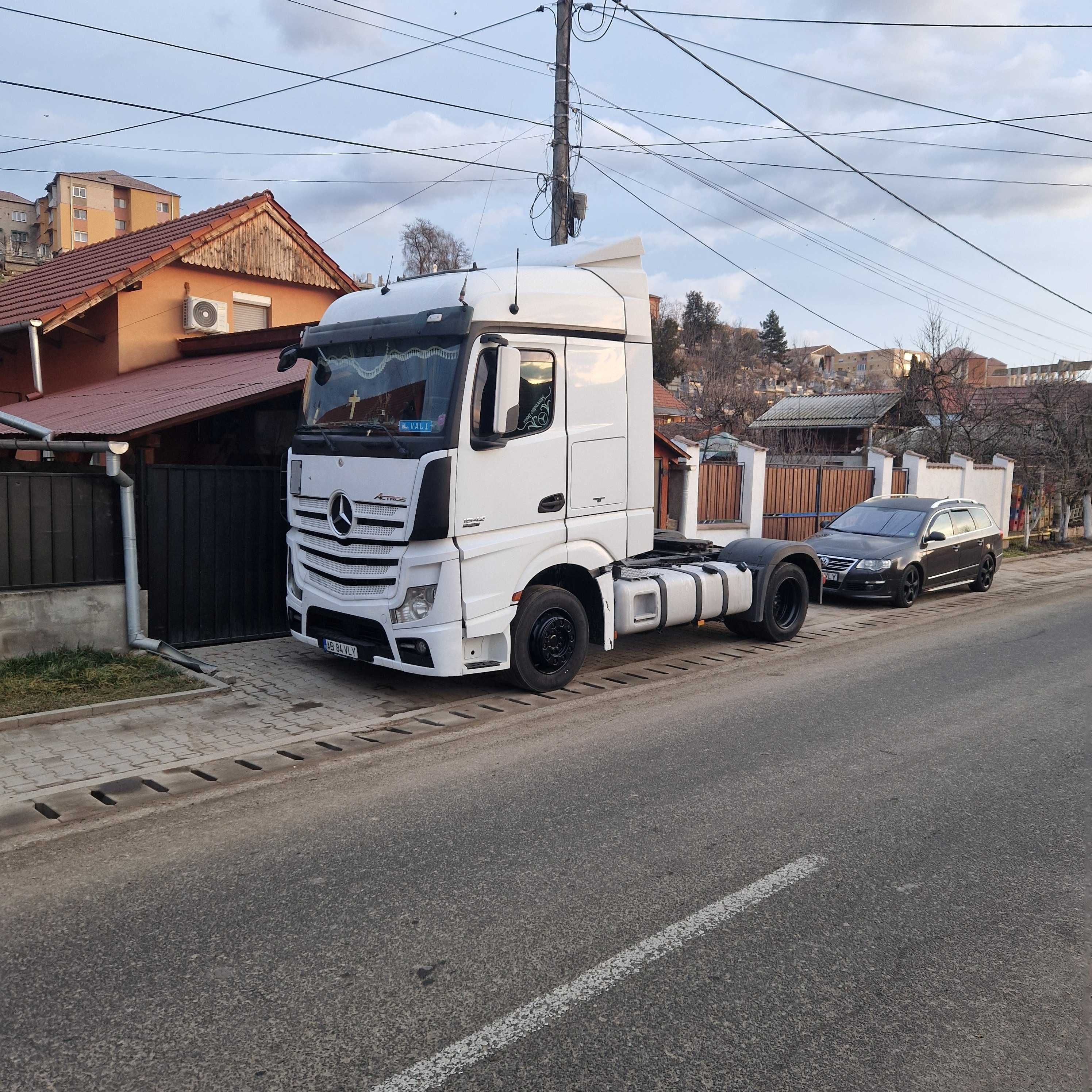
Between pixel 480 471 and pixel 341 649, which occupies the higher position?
pixel 480 471

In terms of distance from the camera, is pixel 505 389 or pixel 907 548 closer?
pixel 505 389

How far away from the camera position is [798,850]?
16.0ft

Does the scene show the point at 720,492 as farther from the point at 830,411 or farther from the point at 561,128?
the point at 830,411

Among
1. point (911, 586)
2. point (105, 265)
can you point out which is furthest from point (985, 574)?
point (105, 265)

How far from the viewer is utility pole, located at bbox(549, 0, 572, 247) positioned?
13969mm

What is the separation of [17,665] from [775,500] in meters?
14.1

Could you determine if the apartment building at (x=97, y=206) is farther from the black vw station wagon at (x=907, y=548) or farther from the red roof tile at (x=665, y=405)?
the black vw station wagon at (x=907, y=548)

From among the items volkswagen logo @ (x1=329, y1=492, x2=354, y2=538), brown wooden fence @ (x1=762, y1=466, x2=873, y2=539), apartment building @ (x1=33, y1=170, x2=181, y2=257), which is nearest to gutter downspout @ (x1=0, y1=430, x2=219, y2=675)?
volkswagen logo @ (x1=329, y1=492, x2=354, y2=538)

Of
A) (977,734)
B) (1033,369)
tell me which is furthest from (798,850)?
(1033,369)

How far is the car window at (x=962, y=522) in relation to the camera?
591 inches

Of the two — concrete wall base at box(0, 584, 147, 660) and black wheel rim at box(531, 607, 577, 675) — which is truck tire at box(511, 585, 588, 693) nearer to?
black wheel rim at box(531, 607, 577, 675)

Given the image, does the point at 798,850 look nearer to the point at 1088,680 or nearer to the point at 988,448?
the point at 1088,680

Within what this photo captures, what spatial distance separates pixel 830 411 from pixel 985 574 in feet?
87.1

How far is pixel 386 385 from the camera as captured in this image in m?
7.69
